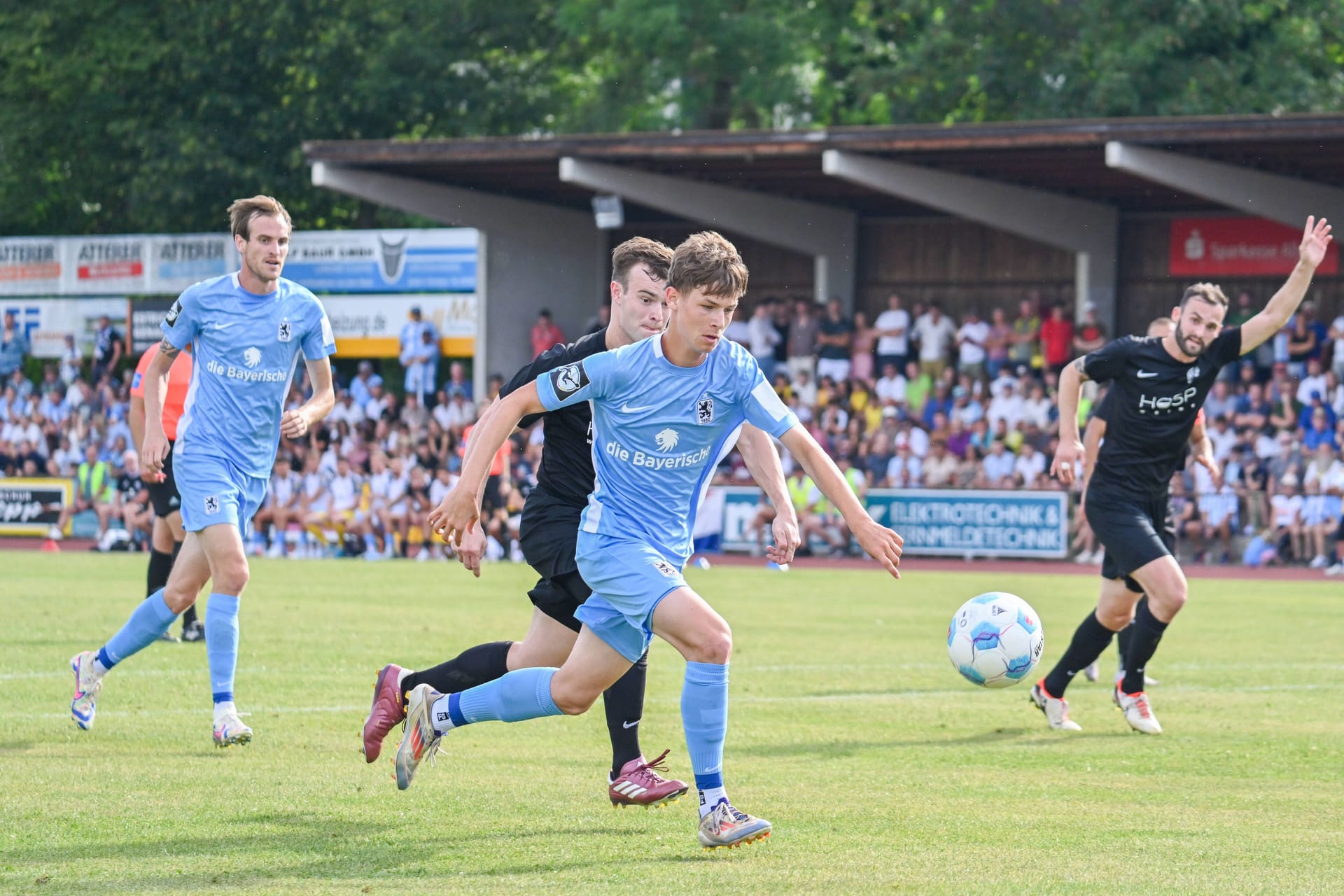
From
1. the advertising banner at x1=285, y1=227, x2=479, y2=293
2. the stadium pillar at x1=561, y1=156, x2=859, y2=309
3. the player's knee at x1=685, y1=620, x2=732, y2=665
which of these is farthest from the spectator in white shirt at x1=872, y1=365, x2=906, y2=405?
the player's knee at x1=685, y1=620, x2=732, y2=665

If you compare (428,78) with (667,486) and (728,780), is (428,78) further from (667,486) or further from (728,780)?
(667,486)

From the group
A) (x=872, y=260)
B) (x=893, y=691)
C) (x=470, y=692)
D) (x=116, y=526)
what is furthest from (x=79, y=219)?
(x=470, y=692)

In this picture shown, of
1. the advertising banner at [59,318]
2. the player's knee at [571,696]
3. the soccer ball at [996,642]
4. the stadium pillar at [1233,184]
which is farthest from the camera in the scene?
the advertising banner at [59,318]

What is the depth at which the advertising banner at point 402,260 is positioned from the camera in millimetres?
29781

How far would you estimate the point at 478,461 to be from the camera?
573 cm

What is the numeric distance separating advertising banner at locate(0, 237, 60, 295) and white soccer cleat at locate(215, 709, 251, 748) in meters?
27.7

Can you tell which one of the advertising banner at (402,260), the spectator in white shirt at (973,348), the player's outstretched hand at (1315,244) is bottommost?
the player's outstretched hand at (1315,244)

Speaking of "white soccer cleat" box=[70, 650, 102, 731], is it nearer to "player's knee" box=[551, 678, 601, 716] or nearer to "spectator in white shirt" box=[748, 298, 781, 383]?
"player's knee" box=[551, 678, 601, 716]

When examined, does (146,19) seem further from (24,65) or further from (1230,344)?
(1230,344)

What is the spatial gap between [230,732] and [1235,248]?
24100 millimetres

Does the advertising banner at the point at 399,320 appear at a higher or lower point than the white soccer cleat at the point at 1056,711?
higher

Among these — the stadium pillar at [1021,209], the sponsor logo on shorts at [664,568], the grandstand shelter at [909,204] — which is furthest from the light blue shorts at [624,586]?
the stadium pillar at [1021,209]

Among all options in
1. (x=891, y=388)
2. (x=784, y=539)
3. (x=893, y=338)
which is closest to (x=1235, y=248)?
(x=893, y=338)

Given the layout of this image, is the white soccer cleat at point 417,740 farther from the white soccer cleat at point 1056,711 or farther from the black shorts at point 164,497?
the black shorts at point 164,497
